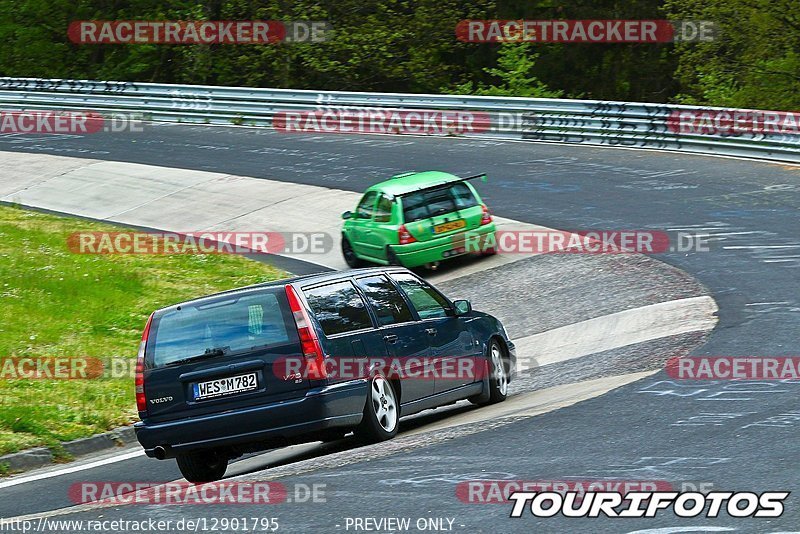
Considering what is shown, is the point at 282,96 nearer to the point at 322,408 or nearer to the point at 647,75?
the point at 647,75

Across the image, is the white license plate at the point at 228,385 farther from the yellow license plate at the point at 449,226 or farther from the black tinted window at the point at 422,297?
the yellow license plate at the point at 449,226

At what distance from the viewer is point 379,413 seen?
9.54m

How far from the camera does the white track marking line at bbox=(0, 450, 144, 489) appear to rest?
10.0 meters

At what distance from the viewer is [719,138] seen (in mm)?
25609

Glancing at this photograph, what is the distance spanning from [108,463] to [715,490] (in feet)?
19.0

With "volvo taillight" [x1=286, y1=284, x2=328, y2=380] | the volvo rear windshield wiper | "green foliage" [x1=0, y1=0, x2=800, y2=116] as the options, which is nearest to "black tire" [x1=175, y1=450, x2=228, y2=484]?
the volvo rear windshield wiper

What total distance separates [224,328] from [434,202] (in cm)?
1067

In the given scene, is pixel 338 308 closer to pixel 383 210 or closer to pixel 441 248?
pixel 441 248

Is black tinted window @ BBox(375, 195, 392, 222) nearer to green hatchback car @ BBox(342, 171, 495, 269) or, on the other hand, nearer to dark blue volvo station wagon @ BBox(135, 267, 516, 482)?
green hatchback car @ BBox(342, 171, 495, 269)

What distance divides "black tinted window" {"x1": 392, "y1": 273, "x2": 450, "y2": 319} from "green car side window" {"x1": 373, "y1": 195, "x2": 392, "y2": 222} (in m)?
8.42

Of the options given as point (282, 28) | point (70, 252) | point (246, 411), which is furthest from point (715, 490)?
point (282, 28)

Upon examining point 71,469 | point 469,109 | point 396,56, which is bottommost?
point 71,469

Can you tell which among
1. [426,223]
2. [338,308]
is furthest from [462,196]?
[338,308]

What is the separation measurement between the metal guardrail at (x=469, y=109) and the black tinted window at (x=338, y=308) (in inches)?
634
